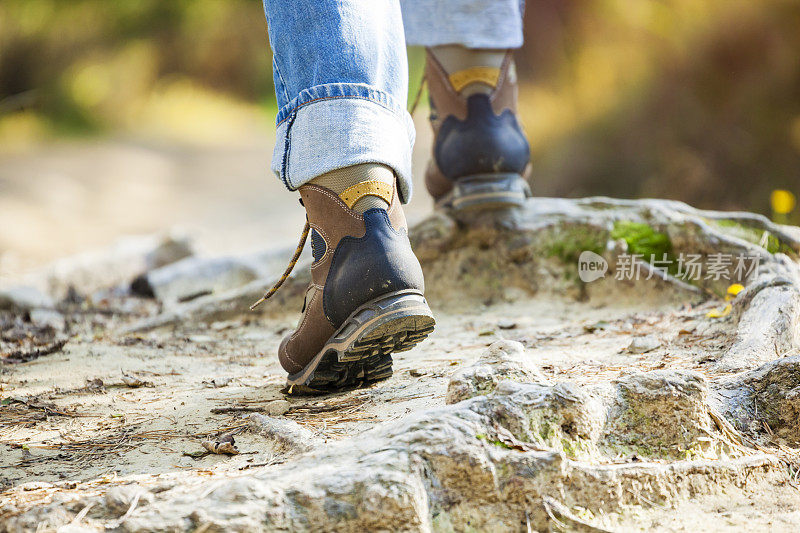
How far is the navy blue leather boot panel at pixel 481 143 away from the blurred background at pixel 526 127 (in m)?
2.01

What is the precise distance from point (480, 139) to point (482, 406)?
1599mm

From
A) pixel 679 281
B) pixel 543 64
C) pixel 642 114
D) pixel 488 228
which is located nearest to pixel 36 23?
pixel 543 64

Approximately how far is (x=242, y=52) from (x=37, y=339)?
384 inches

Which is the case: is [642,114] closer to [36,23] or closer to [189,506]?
[189,506]

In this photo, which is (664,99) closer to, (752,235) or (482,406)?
(752,235)

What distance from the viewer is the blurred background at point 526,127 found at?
4.53m

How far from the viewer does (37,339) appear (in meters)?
2.52

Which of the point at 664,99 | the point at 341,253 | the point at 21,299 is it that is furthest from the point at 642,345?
the point at 664,99

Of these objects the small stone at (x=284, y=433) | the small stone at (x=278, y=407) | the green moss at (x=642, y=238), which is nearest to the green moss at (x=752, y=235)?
the green moss at (x=642, y=238)

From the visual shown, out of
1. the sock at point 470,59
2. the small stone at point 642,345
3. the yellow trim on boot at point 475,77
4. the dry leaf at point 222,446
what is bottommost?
the dry leaf at point 222,446

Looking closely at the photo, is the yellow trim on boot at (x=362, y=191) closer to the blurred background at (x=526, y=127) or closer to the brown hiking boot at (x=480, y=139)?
the brown hiking boot at (x=480, y=139)

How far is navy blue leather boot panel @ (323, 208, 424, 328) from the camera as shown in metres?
1.47

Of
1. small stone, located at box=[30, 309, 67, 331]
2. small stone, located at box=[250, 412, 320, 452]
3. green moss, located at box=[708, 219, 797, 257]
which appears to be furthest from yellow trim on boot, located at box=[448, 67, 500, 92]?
small stone, located at box=[30, 309, 67, 331]

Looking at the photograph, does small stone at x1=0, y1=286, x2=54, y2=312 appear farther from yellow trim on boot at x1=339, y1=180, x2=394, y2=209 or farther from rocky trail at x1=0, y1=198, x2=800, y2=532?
yellow trim on boot at x1=339, y1=180, x2=394, y2=209
